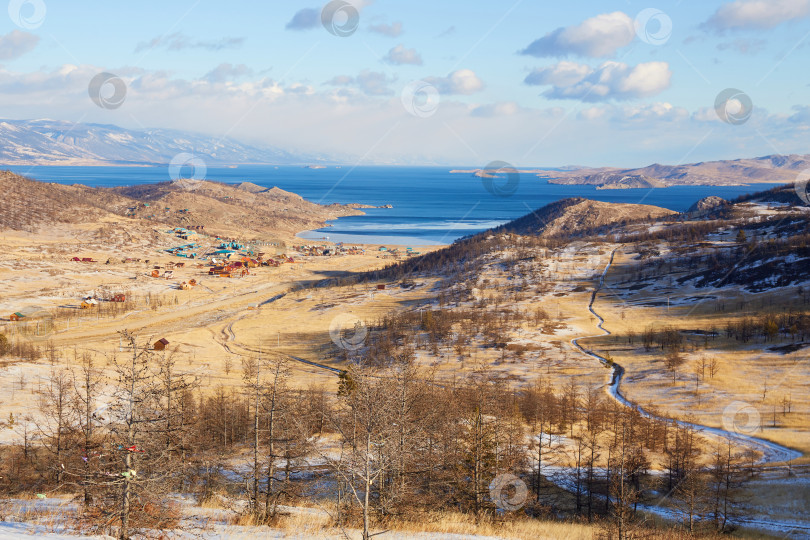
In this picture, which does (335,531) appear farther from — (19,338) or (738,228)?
(738,228)

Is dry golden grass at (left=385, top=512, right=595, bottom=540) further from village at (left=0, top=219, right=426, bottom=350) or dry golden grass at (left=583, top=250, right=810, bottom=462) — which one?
village at (left=0, top=219, right=426, bottom=350)

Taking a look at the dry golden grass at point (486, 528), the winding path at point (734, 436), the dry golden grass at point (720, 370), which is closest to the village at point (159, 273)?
the winding path at point (734, 436)

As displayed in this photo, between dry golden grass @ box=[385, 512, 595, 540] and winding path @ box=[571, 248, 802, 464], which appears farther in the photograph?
winding path @ box=[571, 248, 802, 464]

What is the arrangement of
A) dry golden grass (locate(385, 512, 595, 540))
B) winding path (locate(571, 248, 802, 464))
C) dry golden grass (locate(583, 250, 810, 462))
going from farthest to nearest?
dry golden grass (locate(583, 250, 810, 462)) < winding path (locate(571, 248, 802, 464)) < dry golden grass (locate(385, 512, 595, 540))

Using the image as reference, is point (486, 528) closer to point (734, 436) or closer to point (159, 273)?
point (734, 436)

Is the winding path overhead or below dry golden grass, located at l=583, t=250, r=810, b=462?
below

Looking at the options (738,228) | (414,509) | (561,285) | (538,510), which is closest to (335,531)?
(414,509)

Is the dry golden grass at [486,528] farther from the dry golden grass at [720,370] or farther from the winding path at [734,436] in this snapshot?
the dry golden grass at [720,370]

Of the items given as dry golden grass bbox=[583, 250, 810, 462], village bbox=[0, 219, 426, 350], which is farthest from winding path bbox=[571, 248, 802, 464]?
village bbox=[0, 219, 426, 350]

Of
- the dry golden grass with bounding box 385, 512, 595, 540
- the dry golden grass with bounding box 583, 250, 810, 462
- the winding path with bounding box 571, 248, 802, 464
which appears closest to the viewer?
the dry golden grass with bounding box 385, 512, 595, 540

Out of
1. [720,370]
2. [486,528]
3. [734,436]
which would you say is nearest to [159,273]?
[720,370]

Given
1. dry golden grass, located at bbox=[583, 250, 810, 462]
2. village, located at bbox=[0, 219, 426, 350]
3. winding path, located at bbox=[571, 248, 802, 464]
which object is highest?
village, located at bbox=[0, 219, 426, 350]
